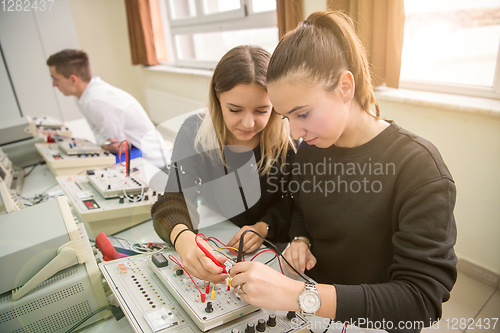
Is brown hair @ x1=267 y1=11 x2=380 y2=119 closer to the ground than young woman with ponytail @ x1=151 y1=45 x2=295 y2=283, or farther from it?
farther from it

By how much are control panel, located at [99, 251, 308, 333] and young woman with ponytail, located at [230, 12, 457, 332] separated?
0.05 metres

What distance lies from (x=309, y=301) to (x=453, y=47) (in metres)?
1.93

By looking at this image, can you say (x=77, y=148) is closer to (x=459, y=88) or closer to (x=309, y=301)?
(x=309, y=301)

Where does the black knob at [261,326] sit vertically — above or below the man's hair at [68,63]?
below

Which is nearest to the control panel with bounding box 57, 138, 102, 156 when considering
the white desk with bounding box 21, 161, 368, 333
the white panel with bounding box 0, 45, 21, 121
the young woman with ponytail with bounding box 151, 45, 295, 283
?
the white desk with bounding box 21, 161, 368, 333

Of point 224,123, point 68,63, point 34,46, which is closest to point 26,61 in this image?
point 34,46

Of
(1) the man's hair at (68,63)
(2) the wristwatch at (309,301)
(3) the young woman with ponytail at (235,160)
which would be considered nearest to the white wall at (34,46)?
(1) the man's hair at (68,63)

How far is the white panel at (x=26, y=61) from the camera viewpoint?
3154 mm

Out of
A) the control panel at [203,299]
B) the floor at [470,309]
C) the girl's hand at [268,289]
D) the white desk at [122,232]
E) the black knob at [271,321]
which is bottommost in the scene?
the floor at [470,309]

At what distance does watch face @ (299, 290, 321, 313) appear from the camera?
625 millimetres

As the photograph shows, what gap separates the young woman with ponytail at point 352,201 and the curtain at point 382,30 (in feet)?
3.40

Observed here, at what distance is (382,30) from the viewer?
68.6 inches

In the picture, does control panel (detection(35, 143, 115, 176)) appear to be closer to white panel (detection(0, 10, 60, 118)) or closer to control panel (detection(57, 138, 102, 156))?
control panel (detection(57, 138, 102, 156))

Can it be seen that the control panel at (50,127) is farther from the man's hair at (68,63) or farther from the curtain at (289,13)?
the curtain at (289,13)
